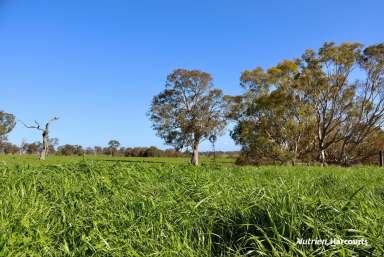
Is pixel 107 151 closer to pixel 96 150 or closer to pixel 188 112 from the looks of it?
pixel 96 150

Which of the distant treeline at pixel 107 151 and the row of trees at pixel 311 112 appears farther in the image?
the distant treeline at pixel 107 151

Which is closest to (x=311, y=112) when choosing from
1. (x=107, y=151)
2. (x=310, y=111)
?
(x=310, y=111)

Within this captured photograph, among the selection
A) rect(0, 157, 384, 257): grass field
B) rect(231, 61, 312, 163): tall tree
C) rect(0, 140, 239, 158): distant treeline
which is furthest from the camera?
rect(0, 140, 239, 158): distant treeline

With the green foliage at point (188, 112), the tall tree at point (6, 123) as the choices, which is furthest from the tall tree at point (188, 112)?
the tall tree at point (6, 123)

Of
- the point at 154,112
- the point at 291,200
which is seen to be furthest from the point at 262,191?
the point at 154,112

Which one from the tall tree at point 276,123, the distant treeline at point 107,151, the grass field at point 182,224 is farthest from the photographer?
the distant treeline at point 107,151

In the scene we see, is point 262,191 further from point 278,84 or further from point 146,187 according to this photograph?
point 278,84

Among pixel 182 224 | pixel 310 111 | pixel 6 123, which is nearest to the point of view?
pixel 182 224

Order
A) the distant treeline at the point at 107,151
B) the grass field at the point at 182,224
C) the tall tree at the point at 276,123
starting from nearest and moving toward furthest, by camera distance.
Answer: the grass field at the point at 182,224, the tall tree at the point at 276,123, the distant treeline at the point at 107,151

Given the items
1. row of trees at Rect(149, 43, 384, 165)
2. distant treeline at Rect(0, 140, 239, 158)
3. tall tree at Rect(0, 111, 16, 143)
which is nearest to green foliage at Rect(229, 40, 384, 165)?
row of trees at Rect(149, 43, 384, 165)

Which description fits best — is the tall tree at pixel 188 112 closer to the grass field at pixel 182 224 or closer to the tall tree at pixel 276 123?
the tall tree at pixel 276 123

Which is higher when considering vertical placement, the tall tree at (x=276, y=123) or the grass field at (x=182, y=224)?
the tall tree at (x=276, y=123)

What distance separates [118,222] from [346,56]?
3910 cm

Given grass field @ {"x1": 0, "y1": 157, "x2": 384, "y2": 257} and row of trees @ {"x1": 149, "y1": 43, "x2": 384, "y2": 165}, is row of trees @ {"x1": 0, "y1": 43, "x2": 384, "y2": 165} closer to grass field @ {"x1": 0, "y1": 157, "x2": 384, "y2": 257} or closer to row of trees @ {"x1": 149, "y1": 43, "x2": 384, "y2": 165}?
row of trees @ {"x1": 149, "y1": 43, "x2": 384, "y2": 165}
